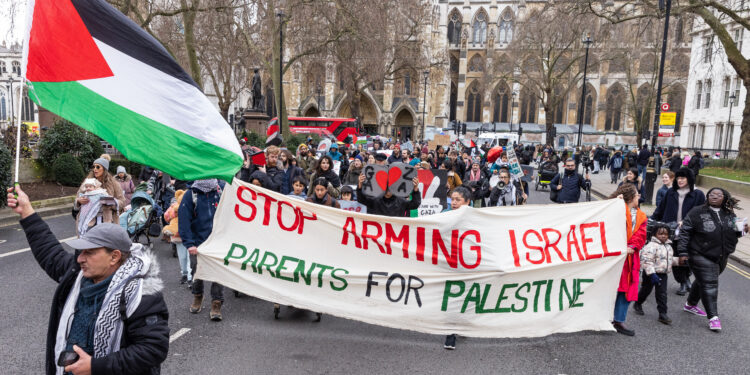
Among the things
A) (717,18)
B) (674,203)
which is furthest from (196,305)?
(717,18)

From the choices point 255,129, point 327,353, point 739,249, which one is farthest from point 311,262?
point 255,129

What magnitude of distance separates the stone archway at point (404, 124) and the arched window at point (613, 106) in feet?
75.4

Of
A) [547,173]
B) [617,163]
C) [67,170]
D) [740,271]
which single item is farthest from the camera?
[617,163]

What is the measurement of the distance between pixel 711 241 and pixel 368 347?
13.5ft

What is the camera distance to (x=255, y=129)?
84.1 ft

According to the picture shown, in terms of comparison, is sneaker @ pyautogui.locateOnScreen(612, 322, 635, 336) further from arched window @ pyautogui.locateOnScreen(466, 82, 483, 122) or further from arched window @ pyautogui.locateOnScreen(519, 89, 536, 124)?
arched window @ pyautogui.locateOnScreen(466, 82, 483, 122)

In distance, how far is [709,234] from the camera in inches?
225

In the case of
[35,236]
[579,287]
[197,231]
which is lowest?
[579,287]

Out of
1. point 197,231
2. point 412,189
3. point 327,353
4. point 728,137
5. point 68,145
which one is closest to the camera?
point 327,353

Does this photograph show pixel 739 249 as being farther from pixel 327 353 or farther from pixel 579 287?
pixel 327 353

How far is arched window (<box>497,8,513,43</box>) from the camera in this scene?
201ft

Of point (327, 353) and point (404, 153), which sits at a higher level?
point (404, 153)

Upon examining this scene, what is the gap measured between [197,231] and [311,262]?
1.56 metres

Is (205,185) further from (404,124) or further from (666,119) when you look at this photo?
(404,124)
